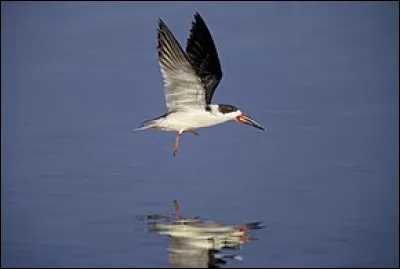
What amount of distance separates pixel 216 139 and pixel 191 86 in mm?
994

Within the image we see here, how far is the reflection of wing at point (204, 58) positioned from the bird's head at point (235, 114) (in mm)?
151

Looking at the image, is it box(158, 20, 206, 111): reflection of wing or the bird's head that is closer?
box(158, 20, 206, 111): reflection of wing

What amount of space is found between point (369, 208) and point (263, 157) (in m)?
1.54

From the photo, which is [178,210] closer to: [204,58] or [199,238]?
[199,238]

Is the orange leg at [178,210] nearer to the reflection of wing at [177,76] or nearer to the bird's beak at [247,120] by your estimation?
the reflection of wing at [177,76]

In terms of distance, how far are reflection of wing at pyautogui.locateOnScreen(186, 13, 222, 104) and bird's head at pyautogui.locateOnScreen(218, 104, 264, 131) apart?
15cm

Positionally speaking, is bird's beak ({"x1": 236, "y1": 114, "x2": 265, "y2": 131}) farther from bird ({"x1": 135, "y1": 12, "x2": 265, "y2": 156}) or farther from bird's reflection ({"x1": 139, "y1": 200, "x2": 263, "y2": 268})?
bird's reflection ({"x1": 139, "y1": 200, "x2": 263, "y2": 268})

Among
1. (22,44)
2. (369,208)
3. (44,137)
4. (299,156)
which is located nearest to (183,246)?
(369,208)

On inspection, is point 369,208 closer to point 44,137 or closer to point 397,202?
point 397,202

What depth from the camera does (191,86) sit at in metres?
10.0

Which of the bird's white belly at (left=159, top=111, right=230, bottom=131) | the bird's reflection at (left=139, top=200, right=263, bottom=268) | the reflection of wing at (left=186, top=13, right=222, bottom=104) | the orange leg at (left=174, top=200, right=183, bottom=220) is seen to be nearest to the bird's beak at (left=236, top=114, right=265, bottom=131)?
the bird's white belly at (left=159, top=111, right=230, bottom=131)

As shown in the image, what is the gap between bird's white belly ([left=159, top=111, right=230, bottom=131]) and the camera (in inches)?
402

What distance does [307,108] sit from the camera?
1154 centimetres

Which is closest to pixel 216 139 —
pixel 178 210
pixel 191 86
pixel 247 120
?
pixel 247 120
